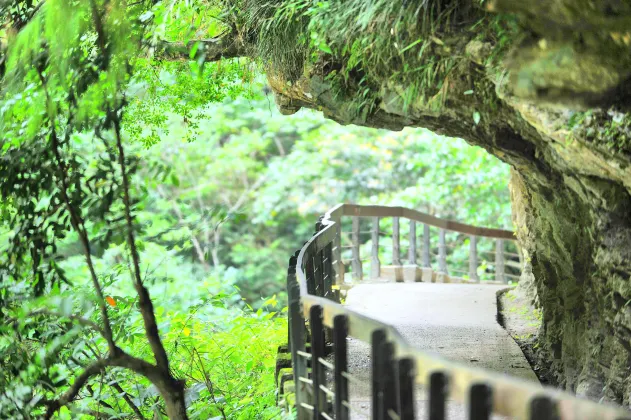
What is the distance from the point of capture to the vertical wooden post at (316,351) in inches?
148

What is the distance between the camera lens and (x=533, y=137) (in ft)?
17.1

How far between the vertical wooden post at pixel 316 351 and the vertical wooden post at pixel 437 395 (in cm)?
137

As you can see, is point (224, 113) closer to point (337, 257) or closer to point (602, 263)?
point (337, 257)

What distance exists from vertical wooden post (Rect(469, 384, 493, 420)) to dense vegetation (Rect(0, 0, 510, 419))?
2.28m

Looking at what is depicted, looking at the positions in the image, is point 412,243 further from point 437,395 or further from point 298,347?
point 437,395

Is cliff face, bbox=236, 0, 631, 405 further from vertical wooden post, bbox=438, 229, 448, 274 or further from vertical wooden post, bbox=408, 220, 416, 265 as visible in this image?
vertical wooden post, bbox=438, 229, 448, 274

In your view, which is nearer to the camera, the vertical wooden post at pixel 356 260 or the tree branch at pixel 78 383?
the tree branch at pixel 78 383

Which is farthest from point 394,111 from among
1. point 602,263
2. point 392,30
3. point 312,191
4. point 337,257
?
point 312,191

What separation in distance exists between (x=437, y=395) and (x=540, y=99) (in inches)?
83.1

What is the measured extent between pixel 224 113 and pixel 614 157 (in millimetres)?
16895

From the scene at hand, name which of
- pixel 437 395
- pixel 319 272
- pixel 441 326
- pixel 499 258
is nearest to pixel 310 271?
pixel 319 272

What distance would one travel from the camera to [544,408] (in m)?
2.10

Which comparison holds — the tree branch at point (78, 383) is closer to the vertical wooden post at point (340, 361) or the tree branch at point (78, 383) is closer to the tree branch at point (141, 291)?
the tree branch at point (141, 291)

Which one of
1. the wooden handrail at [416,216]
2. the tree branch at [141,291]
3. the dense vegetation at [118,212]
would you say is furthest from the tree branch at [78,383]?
the wooden handrail at [416,216]
